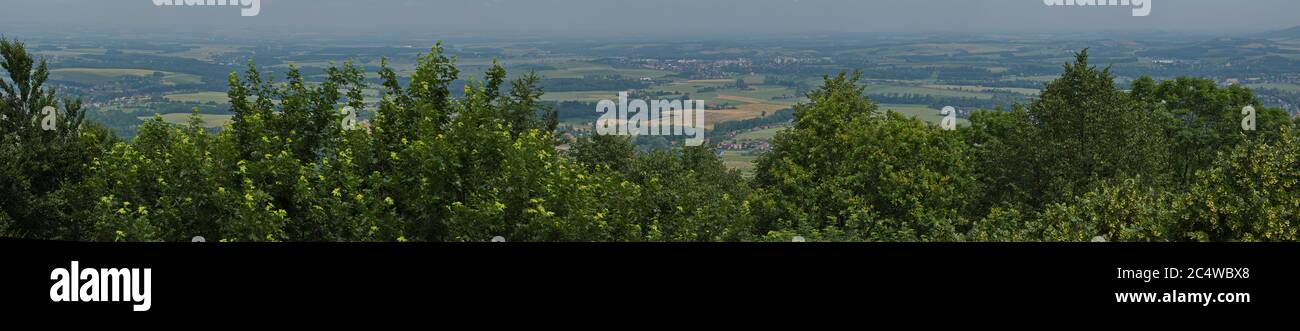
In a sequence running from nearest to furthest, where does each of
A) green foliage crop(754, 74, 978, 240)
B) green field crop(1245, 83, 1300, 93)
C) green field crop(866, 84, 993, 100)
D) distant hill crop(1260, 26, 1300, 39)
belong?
1. green foliage crop(754, 74, 978, 240)
2. green field crop(1245, 83, 1300, 93)
3. distant hill crop(1260, 26, 1300, 39)
4. green field crop(866, 84, 993, 100)

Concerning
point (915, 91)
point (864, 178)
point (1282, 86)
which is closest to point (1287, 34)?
point (1282, 86)

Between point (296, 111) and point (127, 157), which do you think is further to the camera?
point (296, 111)

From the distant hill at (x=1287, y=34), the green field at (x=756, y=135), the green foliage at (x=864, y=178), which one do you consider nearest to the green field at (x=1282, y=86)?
the distant hill at (x=1287, y=34)

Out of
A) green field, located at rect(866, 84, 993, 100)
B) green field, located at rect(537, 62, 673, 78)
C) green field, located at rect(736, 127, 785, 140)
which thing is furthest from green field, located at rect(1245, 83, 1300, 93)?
green field, located at rect(537, 62, 673, 78)
